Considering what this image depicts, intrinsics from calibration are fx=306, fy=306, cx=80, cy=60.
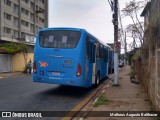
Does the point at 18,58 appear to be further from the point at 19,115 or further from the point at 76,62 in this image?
the point at 19,115

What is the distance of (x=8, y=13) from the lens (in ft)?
179

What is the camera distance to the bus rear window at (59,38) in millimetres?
13438

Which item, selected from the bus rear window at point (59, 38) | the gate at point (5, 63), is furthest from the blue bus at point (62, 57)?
the gate at point (5, 63)

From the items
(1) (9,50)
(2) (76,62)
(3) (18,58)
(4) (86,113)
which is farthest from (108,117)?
(3) (18,58)

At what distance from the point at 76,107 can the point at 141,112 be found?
2.46 metres

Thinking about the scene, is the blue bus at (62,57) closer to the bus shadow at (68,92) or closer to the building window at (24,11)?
the bus shadow at (68,92)

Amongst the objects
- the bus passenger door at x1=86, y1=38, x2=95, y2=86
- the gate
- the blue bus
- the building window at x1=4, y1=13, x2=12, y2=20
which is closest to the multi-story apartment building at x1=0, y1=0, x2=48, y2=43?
the building window at x1=4, y1=13, x2=12, y2=20

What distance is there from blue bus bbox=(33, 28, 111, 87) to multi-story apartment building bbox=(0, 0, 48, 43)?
3448 centimetres

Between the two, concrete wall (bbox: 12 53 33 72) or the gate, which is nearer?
the gate

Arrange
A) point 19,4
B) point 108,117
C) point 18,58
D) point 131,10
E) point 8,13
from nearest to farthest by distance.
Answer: point 108,117, point 131,10, point 18,58, point 8,13, point 19,4

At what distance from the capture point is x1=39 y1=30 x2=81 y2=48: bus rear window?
44.1 feet

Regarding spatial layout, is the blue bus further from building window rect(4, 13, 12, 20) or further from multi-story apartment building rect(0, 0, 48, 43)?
building window rect(4, 13, 12, 20)

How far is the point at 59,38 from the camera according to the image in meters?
13.7

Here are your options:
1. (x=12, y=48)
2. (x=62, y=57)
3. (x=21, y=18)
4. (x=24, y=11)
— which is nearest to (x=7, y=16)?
(x=21, y=18)
